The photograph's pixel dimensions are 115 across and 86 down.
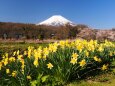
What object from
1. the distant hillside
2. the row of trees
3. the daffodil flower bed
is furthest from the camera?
the distant hillside

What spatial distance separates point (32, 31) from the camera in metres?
38.9

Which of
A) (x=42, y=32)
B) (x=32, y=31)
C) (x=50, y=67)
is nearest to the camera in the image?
(x=50, y=67)

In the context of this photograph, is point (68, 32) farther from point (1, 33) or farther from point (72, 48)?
point (72, 48)

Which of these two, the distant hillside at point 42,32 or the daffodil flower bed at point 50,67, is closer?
the daffodil flower bed at point 50,67

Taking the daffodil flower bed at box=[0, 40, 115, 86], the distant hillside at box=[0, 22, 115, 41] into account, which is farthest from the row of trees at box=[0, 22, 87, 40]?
the daffodil flower bed at box=[0, 40, 115, 86]

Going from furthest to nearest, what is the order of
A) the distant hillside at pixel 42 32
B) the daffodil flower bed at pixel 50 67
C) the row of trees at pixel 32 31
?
the distant hillside at pixel 42 32, the row of trees at pixel 32 31, the daffodil flower bed at pixel 50 67

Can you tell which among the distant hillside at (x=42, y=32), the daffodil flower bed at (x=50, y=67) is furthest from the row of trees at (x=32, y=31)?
the daffodil flower bed at (x=50, y=67)

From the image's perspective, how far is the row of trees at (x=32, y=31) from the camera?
121 ft

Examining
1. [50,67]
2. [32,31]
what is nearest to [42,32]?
[32,31]

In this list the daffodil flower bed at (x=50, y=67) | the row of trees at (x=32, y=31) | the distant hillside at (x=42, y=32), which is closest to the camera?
the daffodil flower bed at (x=50, y=67)

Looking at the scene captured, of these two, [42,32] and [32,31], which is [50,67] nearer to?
[32,31]

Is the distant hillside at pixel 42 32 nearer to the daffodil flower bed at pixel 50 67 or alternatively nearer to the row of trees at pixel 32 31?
the row of trees at pixel 32 31

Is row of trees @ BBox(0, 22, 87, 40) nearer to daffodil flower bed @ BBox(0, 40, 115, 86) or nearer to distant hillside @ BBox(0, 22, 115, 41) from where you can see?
distant hillside @ BBox(0, 22, 115, 41)

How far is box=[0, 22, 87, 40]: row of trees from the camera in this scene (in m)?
36.8
